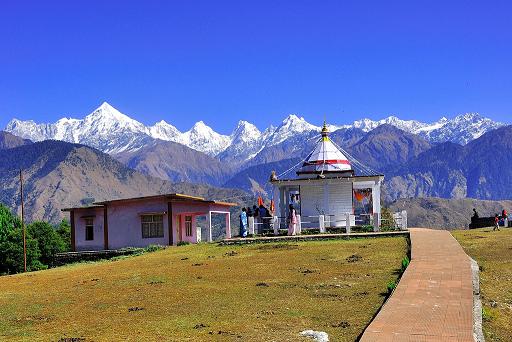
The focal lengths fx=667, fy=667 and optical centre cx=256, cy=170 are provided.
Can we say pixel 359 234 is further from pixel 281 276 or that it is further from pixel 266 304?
pixel 266 304

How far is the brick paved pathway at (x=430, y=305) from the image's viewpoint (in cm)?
1245

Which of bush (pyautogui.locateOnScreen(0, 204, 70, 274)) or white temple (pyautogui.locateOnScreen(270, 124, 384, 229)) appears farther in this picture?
bush (pyautogui.locateOnScreen(0, 204, 70, 274))

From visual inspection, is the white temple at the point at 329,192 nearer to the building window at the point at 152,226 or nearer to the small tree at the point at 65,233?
the building window at the point at 152,226

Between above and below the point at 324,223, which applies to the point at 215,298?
below

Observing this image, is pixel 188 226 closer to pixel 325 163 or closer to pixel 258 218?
pixel 258 218

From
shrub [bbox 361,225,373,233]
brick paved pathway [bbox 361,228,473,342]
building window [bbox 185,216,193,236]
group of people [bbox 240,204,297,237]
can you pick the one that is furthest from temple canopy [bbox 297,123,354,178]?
brick paved pathway [bbox 361,228,473,342]

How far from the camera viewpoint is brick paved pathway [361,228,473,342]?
12.5m

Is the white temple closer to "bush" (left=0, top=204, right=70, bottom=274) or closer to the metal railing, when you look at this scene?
the metal railing

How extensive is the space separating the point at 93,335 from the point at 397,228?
25.9m

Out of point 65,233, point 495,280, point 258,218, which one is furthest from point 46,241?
point 495,280

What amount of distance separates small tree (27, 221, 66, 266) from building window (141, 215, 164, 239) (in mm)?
28353

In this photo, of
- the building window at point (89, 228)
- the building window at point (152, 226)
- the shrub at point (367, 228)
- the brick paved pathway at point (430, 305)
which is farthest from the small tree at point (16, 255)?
the brick paved pathway at point (430, 305)

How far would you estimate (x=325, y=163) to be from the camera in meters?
45.9

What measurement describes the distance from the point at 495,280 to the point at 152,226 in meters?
34.1
